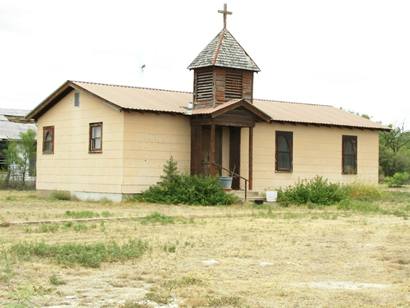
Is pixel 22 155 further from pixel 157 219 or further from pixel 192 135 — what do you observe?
pixel 157 219

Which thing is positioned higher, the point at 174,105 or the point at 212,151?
the point at 174,105

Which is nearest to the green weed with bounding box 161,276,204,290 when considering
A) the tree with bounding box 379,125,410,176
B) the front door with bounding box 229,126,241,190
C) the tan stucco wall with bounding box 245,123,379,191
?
the front door with bounding box 229,126,241,190

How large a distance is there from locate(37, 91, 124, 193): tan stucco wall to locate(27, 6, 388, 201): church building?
0.04 meters

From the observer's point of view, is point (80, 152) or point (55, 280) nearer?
point (55, 280)

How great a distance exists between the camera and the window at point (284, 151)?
31241mm

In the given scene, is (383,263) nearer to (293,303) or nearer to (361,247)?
(361,247)

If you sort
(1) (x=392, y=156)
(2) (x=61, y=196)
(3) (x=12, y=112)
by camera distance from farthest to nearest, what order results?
(3) (x=12, y=112) → (1) (x=392, y=156) → (2) (x=61, y=196)

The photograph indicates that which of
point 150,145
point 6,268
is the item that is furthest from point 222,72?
point 6,268

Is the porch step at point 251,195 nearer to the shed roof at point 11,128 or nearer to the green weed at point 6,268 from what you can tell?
the green weed at point 6,268

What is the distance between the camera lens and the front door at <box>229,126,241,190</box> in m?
29.8

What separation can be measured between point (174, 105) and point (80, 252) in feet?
54.7

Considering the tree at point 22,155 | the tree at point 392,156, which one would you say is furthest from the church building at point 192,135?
the tree at point 392,156

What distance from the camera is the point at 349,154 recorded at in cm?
3359

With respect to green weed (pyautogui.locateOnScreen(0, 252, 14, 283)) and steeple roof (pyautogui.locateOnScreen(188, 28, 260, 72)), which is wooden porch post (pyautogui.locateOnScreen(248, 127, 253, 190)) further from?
green weed (pyautogui.locateOnScreen(0, 252, 14, 283))
